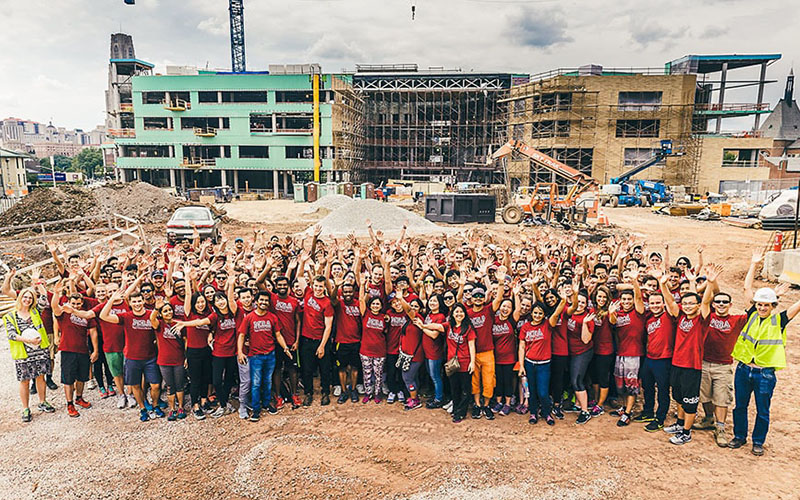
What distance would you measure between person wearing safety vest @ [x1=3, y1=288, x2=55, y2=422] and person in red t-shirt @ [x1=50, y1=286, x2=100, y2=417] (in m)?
0.22

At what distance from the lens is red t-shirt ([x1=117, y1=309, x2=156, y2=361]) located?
5.88 meters

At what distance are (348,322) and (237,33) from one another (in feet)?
303

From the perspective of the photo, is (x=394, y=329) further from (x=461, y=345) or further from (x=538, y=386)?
(x=538, y=386)

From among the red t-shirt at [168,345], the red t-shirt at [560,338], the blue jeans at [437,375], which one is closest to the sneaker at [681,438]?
the red t-shirt at [560,338]

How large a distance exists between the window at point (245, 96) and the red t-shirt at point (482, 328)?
42616 millimetres

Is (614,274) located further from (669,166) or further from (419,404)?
(669,166)

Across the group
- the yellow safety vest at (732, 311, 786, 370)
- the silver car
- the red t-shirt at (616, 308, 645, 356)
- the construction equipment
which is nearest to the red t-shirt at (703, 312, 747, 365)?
the yellow safety vest at (732, 311, 786, 370)

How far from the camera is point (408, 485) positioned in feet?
16.1

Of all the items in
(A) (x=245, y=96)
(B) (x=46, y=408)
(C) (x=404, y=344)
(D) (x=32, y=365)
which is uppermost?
(A) (x=245, y=96)

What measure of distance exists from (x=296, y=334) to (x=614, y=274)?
4.74 meters

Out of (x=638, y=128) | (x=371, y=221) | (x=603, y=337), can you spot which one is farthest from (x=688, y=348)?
(x=638, y=128)

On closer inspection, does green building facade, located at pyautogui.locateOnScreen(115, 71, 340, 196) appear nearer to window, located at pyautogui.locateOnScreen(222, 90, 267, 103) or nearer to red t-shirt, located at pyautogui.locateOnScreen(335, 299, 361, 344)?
window, located at pyautogui.locateOnScreen(222, 90, 267, 103)

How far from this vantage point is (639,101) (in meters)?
43.5

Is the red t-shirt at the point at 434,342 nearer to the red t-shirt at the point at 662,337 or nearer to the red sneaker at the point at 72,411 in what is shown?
the red t-shirt at the point at 662,337
